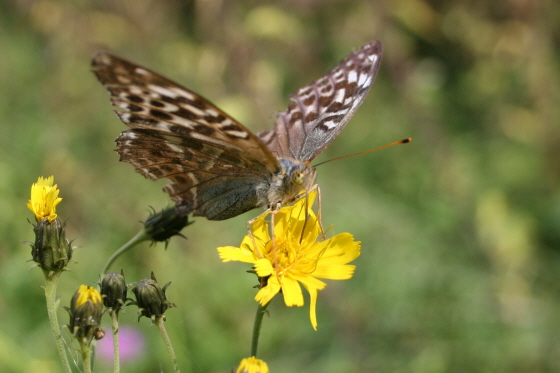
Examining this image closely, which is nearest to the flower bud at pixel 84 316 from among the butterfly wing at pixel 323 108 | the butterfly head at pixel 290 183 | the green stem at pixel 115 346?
the green stem at pixel 115 346

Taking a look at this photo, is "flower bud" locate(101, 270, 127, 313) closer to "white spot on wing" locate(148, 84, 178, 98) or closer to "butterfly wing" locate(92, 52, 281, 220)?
"butterfly wing" locate(92, 52, 281, 220)

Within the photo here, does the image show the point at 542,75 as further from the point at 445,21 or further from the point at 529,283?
the point at 529,283

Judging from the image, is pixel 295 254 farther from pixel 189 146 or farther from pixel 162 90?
pixel 162 90

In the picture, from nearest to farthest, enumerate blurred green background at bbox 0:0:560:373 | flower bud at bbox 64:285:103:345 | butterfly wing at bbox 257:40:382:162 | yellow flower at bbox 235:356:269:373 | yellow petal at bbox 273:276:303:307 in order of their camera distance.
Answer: yellow flower at bbox 235:356:269:373, flower bud at bbox 64:285:103:345, yellow petal at bbox 273:276:303:307, butterfly wing at bbox 257:40:382:162, blurred green background at bbox 0:0:560:373

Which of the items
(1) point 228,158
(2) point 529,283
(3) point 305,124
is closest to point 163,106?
(1) point 228,158

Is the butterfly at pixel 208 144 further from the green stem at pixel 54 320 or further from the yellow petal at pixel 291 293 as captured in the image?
the green stem at pixel 54 320

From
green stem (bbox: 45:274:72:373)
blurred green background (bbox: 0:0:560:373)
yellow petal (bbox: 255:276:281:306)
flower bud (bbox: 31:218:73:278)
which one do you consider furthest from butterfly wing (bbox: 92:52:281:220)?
Answer: blurred green background (bbox: 0:0:560:373)

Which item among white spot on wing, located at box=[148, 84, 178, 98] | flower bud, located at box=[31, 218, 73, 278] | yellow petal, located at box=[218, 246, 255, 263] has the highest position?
white spot on wing, located at box=[148, 84, 178, 98]
